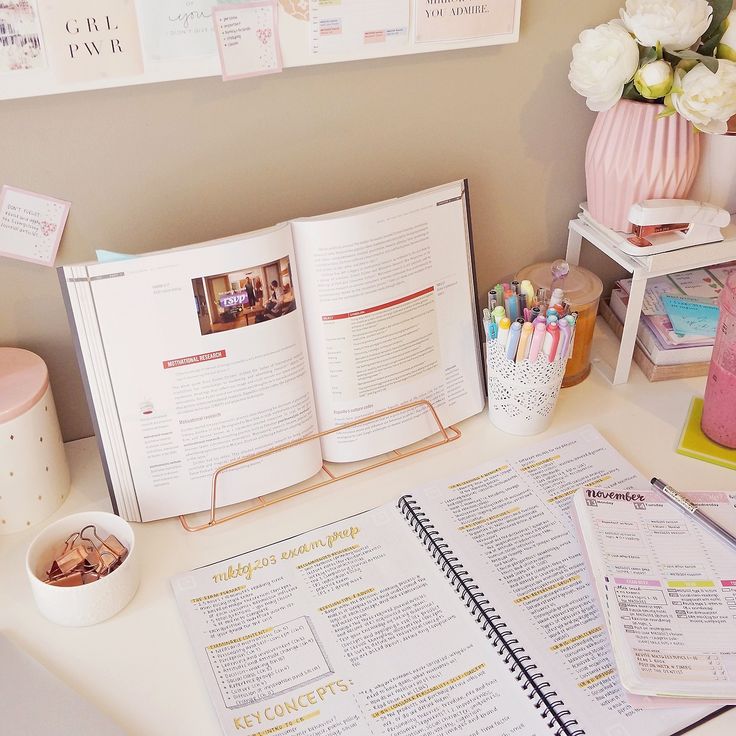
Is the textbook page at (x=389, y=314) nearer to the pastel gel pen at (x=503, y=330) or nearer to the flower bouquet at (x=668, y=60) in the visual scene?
the pastel gel pen at (x=503, y=330)

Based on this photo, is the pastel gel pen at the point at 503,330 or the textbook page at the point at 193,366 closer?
the textbook page at the point at 193,366

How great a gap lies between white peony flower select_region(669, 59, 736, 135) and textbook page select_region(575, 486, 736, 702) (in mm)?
440

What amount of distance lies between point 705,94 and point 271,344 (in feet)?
1.88

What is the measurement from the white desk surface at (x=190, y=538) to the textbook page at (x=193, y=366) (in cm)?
6

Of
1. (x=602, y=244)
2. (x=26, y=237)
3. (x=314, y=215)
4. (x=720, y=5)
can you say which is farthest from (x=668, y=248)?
(x=26, y=237)

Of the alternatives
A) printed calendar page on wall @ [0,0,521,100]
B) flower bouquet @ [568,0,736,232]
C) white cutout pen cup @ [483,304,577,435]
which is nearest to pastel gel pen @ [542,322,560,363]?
white cutout pen cup @ [483,304,577,435]

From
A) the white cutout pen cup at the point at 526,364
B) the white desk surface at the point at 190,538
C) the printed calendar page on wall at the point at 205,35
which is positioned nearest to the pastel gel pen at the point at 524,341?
the white cutout pen cup at the point at 526,364

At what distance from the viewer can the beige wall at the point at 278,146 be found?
893mm

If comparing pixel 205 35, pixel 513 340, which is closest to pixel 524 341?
pixel 513 340

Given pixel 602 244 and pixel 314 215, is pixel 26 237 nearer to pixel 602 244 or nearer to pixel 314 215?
pixel 314 215

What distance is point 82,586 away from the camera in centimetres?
81

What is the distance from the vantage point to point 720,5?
999mm

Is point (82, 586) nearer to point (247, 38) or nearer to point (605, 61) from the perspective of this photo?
point (247, 38)

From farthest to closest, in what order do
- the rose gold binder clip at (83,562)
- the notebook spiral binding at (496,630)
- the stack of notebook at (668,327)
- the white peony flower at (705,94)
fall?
the stack of notebook at (668,327) < the white peony flower at (705,94) < the rose gold binder clip at (83,562) < the notebook spiral binding at (496,630)
